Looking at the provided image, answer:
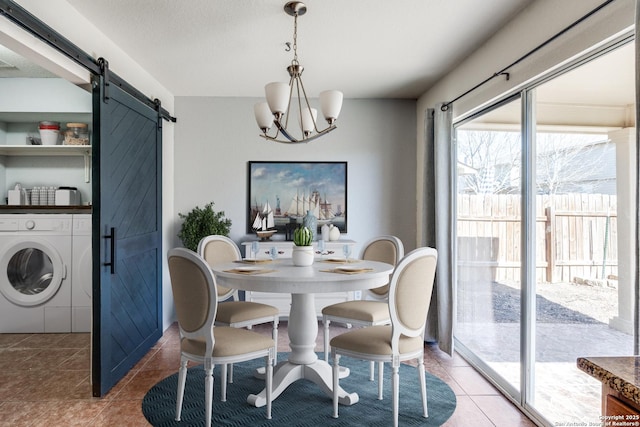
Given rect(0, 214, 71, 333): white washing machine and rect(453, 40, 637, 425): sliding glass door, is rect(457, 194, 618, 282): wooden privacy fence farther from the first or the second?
rect(0, 214, 71, 333): white washing machine

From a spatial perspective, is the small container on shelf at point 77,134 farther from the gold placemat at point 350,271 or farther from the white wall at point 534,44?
the white wall at point 534,44

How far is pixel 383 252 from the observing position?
138 inches

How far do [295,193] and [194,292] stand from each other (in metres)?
2.64

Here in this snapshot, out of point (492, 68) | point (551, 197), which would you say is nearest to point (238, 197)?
point (492, 68)

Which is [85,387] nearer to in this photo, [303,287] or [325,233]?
[303,287]

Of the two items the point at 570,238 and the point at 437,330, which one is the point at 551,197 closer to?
the point at 570,238

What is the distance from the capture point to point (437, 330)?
392 cm

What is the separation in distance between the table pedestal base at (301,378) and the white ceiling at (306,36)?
2299 mm

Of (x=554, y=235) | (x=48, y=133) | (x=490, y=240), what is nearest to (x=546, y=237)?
(x=554, y=235)

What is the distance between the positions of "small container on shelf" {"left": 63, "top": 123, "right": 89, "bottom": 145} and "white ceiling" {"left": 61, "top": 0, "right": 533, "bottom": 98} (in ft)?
3.21

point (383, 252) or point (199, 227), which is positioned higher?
point (199, 227)

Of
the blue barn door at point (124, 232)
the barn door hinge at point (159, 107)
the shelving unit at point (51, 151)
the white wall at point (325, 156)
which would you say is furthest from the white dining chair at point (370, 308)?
the shelving unit at point (51, 151)

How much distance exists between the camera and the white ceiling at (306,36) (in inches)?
103

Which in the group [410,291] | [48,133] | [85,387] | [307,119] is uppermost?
[48,133]
